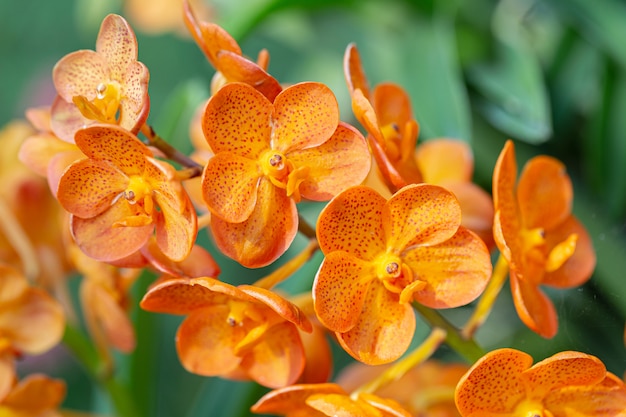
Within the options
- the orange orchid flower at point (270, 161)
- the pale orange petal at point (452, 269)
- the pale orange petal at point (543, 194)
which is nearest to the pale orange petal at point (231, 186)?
the orange orchid flower at point (270, 161)

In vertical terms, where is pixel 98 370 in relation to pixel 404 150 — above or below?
below

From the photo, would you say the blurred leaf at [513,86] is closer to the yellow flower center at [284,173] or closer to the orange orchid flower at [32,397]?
the yellow flower center at [284,173]

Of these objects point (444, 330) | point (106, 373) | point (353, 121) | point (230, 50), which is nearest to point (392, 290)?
point (444, 330)

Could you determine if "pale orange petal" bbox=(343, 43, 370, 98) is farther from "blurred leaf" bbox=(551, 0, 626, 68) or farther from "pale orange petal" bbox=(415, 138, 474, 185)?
"blurred leaf" bbox=(551, 0, 626, 68)

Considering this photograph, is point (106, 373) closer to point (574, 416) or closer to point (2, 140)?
point (2, 140)

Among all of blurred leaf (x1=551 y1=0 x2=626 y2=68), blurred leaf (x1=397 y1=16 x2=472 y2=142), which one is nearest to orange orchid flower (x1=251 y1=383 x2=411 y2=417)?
blurred leaf (x1=397 y1=16 x2=472 y2=142)

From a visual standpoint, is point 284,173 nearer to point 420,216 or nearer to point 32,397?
point 420,216

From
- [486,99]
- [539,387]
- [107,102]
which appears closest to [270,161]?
[107,102]
